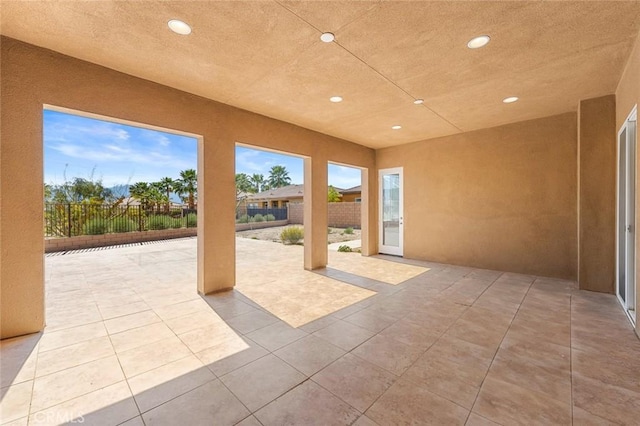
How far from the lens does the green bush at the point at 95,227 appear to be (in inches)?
340

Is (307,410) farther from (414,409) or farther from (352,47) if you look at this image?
(352,47)

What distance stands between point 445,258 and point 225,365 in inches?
214

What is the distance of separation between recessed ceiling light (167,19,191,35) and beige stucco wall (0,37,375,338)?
1.32 metres

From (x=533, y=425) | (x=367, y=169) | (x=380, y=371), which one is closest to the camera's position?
(x=533, y=425)

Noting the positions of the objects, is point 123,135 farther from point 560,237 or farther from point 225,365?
point 560,237

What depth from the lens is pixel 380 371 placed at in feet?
6.95

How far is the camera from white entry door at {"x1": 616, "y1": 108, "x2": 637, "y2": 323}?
316cm

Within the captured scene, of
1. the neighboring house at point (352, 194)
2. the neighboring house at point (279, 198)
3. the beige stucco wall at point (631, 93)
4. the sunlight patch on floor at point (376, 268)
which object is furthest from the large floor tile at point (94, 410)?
the neighboring house at point (279, 198)

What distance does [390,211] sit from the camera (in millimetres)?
7223

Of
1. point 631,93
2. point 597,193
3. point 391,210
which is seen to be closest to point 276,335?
point 631,93

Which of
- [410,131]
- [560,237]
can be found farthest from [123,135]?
[560,237]

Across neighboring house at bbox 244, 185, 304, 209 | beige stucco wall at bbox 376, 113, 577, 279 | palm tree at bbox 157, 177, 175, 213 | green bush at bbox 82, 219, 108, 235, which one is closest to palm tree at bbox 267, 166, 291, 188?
neighboring house at bbox 244, 185, 304, 209

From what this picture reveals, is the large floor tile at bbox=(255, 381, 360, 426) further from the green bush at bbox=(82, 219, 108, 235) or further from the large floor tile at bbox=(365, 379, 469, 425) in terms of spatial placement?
the green bush at bbox=(82, 219, 108, 235)

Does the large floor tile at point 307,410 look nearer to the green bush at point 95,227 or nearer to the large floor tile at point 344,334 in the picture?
the large floor tile at point 344,334
